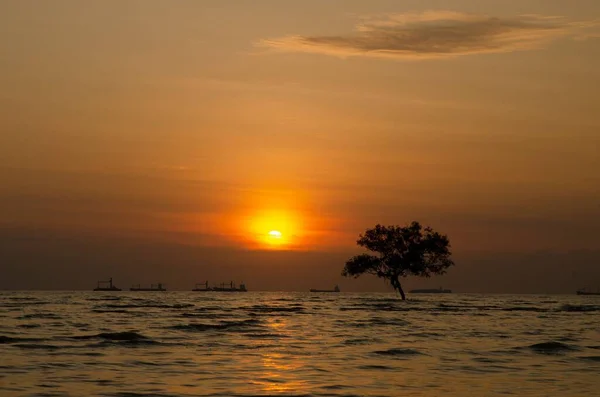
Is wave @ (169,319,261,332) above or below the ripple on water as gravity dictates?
above

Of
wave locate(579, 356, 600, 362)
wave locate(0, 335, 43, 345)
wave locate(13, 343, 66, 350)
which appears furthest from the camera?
wave locate(0, 335, 43, 345)

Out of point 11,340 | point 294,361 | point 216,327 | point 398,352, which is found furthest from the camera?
point 216,327

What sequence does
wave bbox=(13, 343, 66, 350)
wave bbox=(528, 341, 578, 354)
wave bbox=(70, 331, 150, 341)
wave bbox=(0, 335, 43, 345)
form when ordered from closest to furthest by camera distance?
wave bbox=(13, 343, 66, 350) → wave bbox=(528, 341, 578, 354) → wave bbox=(0, 335, 43, 345) → wave bbox=(70, 331, 150, 341)

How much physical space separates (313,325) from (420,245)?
54068mm

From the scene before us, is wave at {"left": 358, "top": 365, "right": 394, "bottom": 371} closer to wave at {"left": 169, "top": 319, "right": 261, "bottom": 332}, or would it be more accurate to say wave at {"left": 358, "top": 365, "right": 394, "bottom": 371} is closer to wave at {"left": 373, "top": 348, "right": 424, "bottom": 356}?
wave at {"left": 373, "top": 348, "right": 424, "bottom": 356}

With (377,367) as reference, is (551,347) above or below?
above

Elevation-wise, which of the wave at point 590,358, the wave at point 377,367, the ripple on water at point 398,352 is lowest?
the wave at point 377,367

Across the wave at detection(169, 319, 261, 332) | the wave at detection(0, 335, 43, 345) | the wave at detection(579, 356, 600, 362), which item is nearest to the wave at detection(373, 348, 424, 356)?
the wave at detection(579, 356, 600, 362)

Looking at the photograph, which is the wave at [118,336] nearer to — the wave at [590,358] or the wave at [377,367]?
the wave at [377,367]

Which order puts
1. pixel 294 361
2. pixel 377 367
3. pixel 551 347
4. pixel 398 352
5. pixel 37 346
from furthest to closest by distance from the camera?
1. pixel 551 347
2. pixel 37 346
3. pixel 398 352
4. pixel 294 361
5. pixel 377 367

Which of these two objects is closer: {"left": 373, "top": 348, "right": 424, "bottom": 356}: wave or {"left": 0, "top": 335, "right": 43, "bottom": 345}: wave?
{"left": 373, "top": 348, "right": 424, "bottom": 356}: wave

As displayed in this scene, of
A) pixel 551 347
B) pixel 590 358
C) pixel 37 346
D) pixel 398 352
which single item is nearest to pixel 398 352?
pixel 398 352

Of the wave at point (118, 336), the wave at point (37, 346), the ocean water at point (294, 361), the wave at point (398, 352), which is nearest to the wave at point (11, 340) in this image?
the ocean water at point (294, 361)

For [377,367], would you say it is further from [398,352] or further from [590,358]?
[590,358]
